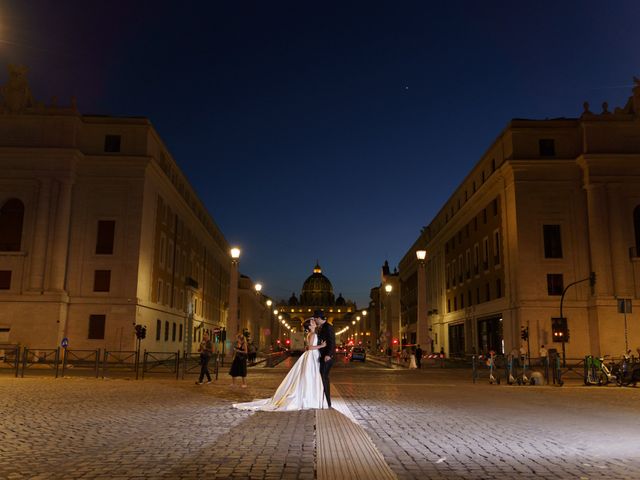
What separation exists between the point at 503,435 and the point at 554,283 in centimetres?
3419

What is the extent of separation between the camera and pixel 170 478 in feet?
20.6

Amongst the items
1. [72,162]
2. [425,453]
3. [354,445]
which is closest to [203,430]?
[354,445]

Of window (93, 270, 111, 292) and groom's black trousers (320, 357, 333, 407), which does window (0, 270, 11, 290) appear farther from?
groom's black trousers (320, 357, 333, 407)

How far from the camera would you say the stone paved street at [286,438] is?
22.5 ft

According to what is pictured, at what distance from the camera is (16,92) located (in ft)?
138

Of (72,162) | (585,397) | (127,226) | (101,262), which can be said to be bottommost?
(585,397)

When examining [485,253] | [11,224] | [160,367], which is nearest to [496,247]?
[485,253]

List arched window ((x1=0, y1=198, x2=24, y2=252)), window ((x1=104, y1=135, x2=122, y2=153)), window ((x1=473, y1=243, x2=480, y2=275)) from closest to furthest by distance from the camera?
arched window ((x1=0, y1=198, x2=24, y2=252))
window ((x1=104, y1=135, x2=122, y2=153))
window ((x1=473, y1=243, x2=480, y2=275))

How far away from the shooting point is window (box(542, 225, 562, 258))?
136 feet

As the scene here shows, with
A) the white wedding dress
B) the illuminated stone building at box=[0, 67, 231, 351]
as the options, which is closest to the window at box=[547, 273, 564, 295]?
the illuminated stone building at box=[0, 67, 231, 351]

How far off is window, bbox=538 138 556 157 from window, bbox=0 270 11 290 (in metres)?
38.4

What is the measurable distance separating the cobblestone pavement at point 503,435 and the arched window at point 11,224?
32738mm

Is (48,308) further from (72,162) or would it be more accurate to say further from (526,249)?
(526,249)

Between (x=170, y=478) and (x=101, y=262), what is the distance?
3740 centimetres
